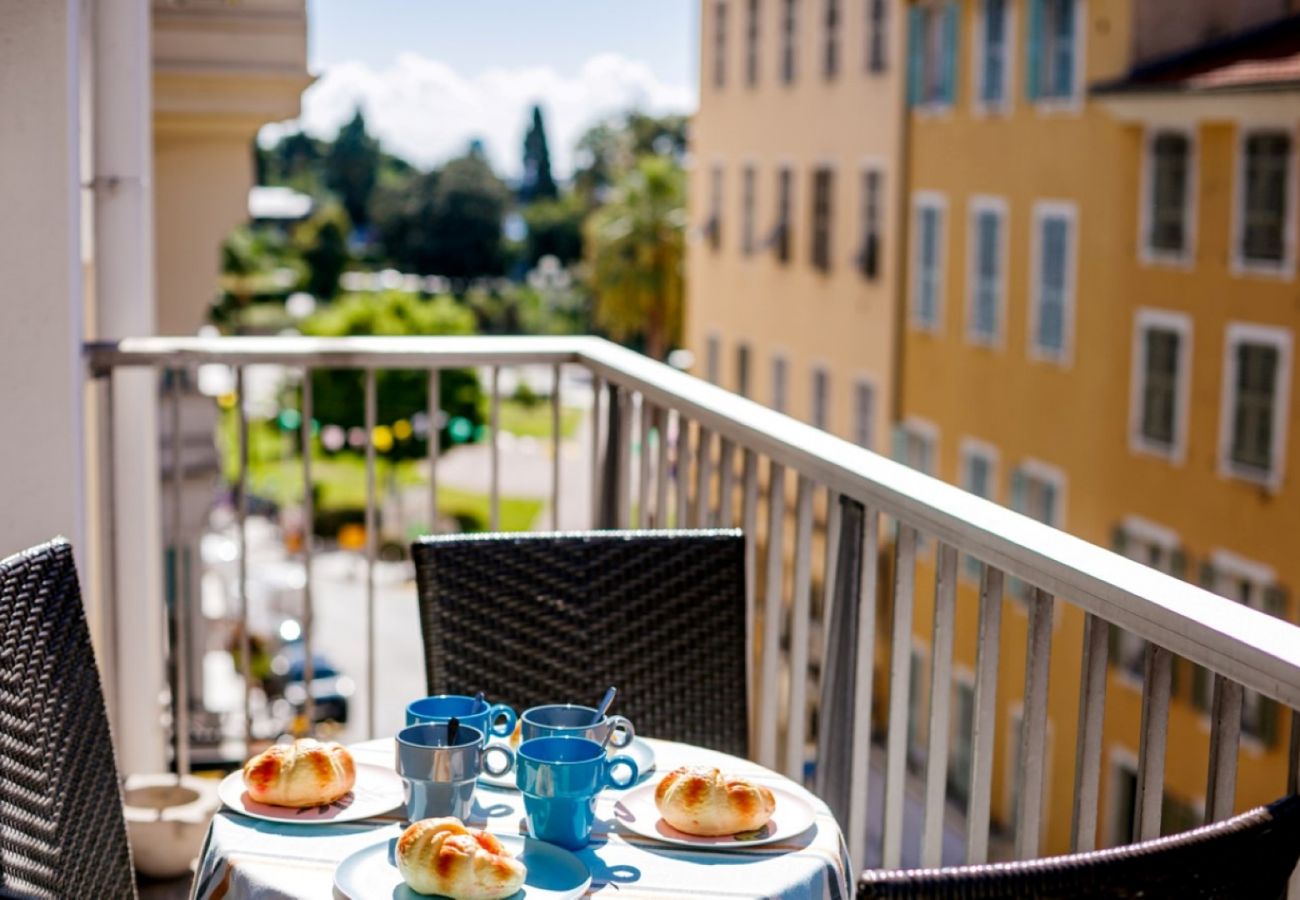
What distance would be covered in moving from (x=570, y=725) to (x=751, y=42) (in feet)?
93.2

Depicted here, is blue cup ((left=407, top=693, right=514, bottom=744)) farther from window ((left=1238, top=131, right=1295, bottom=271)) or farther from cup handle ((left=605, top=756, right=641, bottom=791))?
window ((left=1238, top=131, right=1295, bottom=271))

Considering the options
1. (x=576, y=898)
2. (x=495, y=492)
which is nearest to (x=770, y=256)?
(x=495, y=492)

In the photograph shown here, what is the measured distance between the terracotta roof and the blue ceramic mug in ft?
49.4

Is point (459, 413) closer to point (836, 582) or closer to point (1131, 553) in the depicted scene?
point (1131, 553)

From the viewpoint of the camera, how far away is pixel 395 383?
132ft

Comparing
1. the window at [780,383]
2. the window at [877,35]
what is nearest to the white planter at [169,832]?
the window at [877,35]

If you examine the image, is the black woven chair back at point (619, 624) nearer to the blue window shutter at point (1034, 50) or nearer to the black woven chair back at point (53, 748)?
the black woven chair back at point (53, 748)

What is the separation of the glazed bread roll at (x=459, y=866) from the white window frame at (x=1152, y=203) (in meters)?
16.4

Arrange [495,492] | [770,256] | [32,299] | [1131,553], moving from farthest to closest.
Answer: [770,256], [1131,553], [495,492], [32,299]

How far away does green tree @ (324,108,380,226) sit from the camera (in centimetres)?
8138

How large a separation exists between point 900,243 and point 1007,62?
3491 mm

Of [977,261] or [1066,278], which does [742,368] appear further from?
[1066,278]

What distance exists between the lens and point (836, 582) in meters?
2.77

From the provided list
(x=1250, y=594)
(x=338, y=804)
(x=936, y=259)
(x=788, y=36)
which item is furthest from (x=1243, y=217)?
(x=338, y=804)
